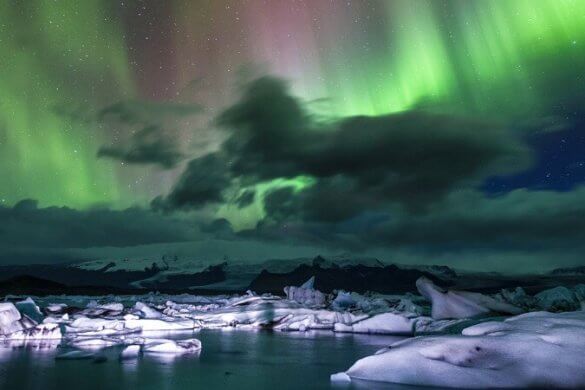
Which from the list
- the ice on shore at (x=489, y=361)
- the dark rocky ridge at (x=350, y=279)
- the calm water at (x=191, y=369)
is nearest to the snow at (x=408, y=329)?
the ice on shore at (x=489, y=361)

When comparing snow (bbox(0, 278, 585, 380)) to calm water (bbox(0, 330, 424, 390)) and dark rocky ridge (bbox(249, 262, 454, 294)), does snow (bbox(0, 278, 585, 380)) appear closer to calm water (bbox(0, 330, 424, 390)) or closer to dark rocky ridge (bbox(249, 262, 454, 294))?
calm water (bbox(0, 330, 424, 390))

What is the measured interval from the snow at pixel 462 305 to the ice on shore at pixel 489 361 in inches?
645

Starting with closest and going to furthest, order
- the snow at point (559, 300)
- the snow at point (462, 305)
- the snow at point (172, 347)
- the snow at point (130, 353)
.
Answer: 1. the snow at point (130, 353)
2. the snow at point (172, 347)
3. the snow at point (462, 305)
4. the snow at point (559, 300)

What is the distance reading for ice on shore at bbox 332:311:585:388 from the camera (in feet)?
37.8

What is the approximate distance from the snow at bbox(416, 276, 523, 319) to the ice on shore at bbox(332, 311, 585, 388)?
16388mm

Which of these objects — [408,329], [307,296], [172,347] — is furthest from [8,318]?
[307,296]

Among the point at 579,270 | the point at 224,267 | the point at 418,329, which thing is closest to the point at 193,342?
the point at 418,329

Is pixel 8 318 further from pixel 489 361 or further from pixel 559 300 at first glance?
pixel 559 300

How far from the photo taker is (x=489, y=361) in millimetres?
12031

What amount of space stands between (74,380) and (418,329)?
21.9m

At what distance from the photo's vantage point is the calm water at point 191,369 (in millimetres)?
12758

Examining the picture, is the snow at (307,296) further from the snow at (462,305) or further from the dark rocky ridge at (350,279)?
the dark rocky ridge at (350,279)

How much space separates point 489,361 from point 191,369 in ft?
29.0

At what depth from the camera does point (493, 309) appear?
2981cm
